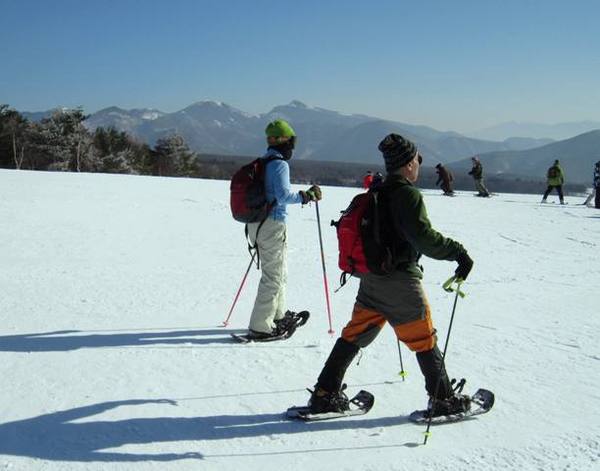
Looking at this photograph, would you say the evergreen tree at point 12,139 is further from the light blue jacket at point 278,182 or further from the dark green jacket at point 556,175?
the light blue jacket at point 278,182

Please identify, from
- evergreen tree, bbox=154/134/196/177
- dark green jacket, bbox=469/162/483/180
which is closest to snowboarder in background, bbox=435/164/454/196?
dark green jacket, bbox=469/162/483/180

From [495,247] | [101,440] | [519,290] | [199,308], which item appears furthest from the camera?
[495,247]

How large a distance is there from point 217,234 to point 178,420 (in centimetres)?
809

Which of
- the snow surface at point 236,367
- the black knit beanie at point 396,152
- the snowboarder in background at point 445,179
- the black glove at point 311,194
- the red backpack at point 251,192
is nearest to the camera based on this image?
the snow surface at point 236,367

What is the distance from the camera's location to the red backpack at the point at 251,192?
4.88 meters

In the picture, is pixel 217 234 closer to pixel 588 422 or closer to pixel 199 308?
pixel 199 308

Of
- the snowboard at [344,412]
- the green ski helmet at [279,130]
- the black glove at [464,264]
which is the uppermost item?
the green ski helmet at [279,130]

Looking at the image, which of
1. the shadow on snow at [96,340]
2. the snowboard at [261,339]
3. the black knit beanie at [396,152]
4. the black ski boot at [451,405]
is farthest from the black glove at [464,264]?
the shadow on snow at [96,340]

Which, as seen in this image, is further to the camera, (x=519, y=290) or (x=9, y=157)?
(x=9, y=157)

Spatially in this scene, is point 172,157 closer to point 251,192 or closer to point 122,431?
point 251,192

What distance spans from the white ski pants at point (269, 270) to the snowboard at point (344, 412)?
151cm

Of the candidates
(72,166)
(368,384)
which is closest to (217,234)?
(368,384)

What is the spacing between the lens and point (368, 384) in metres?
4.29

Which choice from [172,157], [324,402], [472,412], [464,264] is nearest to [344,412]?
[324,402]
